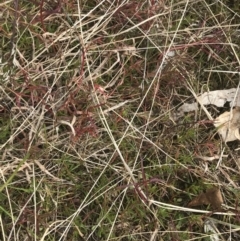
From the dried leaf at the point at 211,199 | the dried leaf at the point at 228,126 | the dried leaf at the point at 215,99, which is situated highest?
the dried leaf at the point at 215,99

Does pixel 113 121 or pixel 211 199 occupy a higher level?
pixel 113 121

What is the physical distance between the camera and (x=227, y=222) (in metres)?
1.85

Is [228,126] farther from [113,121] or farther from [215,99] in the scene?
[113,121]

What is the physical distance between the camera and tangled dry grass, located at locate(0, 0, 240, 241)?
1.80 metres

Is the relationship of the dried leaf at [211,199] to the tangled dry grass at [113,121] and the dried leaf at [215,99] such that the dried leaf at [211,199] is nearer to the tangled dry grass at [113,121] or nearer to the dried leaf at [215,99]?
the tangled dry grass at [113,121]

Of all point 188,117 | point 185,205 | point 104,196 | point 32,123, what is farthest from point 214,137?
point 32,123

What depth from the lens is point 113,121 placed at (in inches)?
74.2

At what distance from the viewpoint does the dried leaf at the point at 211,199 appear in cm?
184

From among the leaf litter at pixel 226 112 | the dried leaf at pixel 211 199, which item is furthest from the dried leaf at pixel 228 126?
the dried leaf at pixel 211 199

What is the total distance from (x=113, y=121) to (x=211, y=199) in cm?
38

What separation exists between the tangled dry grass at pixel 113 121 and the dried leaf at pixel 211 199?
0.9 inches

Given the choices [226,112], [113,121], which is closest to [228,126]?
[226,112]

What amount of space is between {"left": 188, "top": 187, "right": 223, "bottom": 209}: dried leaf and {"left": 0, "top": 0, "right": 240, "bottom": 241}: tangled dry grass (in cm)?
2

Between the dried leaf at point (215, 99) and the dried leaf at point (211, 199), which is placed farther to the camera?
the dried leaf at point (215, 99)
